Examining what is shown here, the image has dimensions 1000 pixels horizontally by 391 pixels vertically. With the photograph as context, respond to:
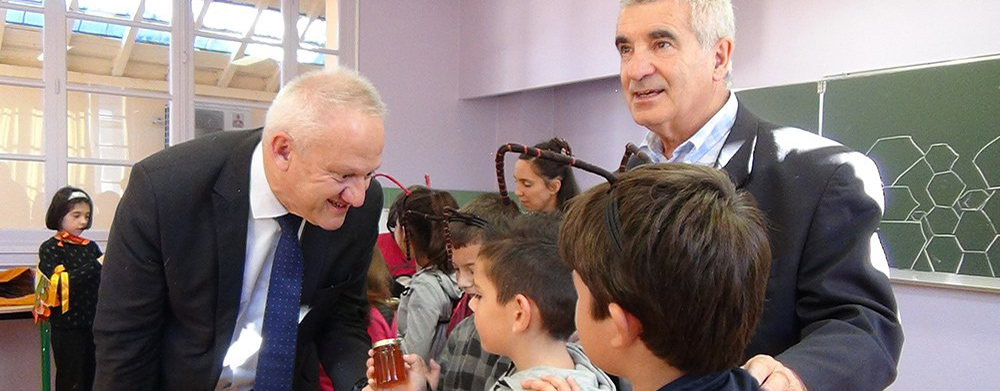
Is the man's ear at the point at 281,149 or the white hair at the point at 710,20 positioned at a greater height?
the white hair at the point at 710,20

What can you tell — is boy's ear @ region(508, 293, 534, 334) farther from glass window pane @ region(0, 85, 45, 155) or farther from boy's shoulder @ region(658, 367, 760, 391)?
glass window pane @ region(0, 85, 45, 155)

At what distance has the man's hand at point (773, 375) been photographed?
94cm

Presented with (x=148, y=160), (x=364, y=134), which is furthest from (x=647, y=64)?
(x=148, y=160)

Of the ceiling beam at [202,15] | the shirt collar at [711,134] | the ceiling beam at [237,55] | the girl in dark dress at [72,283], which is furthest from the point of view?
the ceiling beam at [237,55]

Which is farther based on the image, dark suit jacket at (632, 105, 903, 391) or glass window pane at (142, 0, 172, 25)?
glass window pane at (142, 0, 172, 25)

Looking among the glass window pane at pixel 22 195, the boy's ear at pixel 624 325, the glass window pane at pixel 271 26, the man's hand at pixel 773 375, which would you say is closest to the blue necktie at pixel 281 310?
the boy's ear at pixel 624 325

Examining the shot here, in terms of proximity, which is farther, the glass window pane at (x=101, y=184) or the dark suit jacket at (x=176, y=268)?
the glass window pane at (x=101, y=184)

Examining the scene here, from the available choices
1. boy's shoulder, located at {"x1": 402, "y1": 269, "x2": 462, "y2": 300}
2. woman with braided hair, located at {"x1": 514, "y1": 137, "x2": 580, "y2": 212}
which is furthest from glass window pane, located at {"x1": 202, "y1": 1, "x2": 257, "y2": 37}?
boy's shoulder, located at {"x1": 402, "y1": 269, "x2": 462, "y2": 300}

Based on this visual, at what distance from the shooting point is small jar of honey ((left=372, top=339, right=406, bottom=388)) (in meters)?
1.47

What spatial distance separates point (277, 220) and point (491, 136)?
187 inches

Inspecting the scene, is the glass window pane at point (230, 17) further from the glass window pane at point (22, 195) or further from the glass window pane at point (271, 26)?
the glass window pane at point (22, 195)

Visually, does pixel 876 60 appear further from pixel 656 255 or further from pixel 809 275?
pixel 656 255

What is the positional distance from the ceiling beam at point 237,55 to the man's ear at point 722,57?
4763 mm

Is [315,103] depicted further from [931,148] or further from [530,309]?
[931,148]
